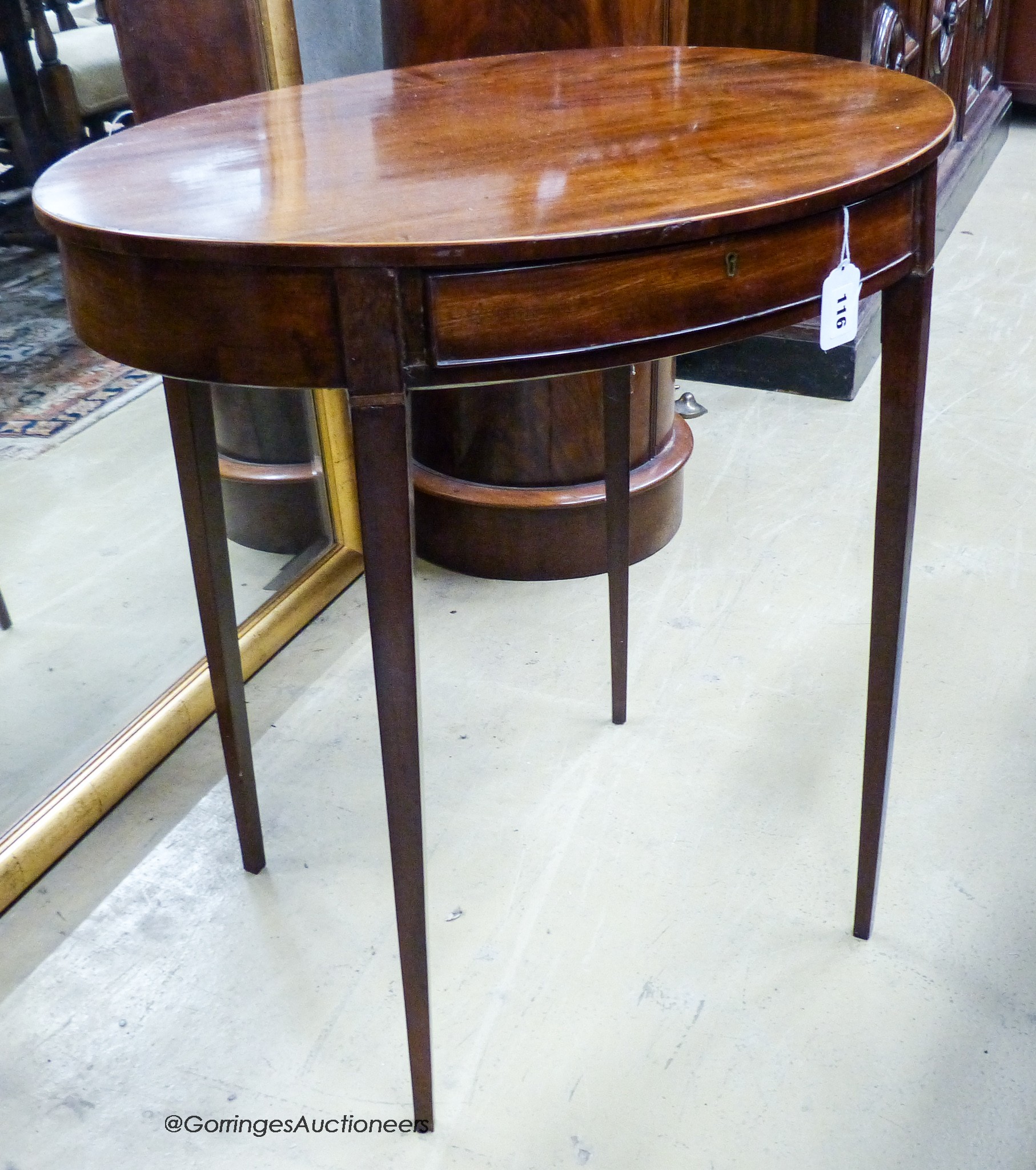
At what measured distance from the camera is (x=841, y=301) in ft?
2.59

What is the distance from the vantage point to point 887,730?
105 centimetres

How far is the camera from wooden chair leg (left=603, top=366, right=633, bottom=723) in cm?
128

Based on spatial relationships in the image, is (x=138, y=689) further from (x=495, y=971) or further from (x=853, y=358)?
(x=853, y=358)

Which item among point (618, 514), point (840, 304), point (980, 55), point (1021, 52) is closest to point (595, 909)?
point (618, 514)

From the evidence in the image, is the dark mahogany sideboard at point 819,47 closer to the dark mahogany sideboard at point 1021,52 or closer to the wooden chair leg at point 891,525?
the dark mahogany sideboard at point 1021,52

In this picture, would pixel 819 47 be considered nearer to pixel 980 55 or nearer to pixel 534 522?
pixel 534 522

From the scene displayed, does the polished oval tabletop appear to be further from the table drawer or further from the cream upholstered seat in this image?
the cream upholstered seat

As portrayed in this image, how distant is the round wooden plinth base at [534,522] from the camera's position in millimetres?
1695

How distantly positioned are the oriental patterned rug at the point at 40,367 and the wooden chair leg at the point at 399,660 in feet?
1.70

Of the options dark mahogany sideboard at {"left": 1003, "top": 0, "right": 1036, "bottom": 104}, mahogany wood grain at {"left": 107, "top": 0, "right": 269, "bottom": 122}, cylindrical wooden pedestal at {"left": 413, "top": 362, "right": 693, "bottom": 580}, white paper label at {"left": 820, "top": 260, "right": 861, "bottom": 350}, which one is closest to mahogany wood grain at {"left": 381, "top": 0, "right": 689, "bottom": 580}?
cylindrical wooden pedestal at {"left": 413, "top": 362, "right": 693, "bottom": 580}

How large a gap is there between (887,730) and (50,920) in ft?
2.71

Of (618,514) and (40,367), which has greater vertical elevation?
(40,367)

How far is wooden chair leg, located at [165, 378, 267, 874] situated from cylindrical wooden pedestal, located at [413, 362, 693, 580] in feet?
2.04

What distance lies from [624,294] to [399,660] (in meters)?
0.28
